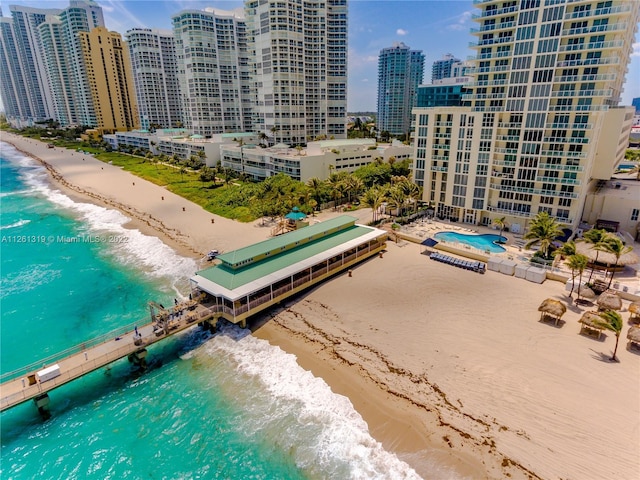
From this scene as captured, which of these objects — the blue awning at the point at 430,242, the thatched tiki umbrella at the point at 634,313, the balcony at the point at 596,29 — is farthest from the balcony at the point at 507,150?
the thatched tiki umbrella at the point at 634,313

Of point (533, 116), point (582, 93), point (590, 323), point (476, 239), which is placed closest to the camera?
point (590, 323)

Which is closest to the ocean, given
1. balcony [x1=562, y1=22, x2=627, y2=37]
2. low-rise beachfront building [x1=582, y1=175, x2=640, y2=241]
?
low-rise beachfront building [x1=582, y1=175, x2=640, y2=241]

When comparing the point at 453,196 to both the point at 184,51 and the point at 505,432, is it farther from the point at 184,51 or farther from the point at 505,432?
the point at 184,51

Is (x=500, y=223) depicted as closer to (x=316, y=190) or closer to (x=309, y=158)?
(x=316, y=190)

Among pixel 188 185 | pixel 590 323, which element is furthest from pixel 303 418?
pixel 188 185

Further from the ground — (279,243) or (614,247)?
(614,247)

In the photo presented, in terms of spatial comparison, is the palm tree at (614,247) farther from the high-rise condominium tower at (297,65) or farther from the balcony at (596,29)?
the high-rise condominium tower at (297,65)

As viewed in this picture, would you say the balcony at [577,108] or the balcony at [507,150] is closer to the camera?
the balcony at [577,108]
